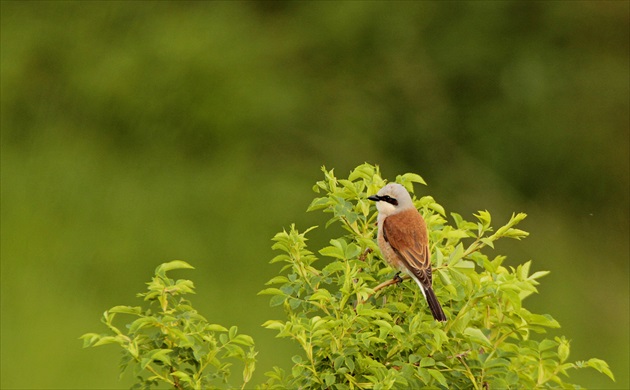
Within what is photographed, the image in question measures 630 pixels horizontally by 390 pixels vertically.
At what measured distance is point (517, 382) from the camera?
277 cm

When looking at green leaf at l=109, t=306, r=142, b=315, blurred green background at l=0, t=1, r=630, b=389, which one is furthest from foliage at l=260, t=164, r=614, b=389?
blurred green background at l=0, t=1, r=630, b=389

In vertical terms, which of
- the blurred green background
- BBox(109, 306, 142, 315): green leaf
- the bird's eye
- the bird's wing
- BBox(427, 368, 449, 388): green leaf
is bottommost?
BBox(427, 368, 449, 388): green leaf

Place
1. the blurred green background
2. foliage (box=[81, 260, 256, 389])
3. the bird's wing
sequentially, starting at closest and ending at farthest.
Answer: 1. foliage (box=[81, 260, 256, 389])
2. the bird's wing
3. the blurred green background

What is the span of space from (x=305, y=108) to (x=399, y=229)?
17.3 feet

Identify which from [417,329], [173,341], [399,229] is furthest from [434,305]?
[173,341]

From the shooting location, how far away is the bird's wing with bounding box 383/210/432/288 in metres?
3.02

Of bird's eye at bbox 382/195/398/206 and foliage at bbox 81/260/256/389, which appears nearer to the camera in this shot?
foliage at bbox 81/260/256/389

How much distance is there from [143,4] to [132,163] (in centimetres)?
128

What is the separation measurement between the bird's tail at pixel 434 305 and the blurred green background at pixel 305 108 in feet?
16.2

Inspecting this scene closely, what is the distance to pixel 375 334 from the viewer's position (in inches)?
107

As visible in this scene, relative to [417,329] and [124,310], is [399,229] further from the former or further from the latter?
[124,310]

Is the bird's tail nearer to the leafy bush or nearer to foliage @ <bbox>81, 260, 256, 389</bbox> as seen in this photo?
the leafy bush

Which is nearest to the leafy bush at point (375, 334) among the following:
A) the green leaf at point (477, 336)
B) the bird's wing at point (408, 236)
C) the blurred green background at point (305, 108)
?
the green leaf at point (477, 336)

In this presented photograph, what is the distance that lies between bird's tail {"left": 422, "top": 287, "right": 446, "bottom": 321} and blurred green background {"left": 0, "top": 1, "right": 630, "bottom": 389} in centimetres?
494
